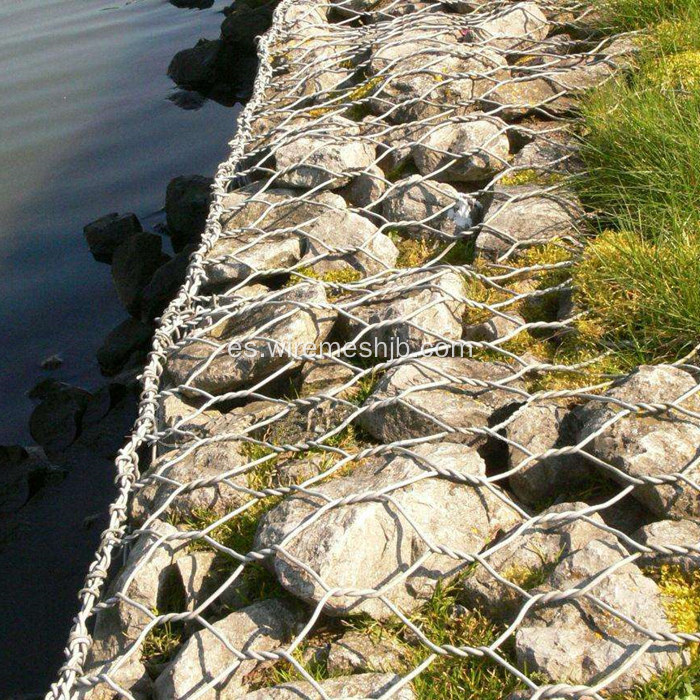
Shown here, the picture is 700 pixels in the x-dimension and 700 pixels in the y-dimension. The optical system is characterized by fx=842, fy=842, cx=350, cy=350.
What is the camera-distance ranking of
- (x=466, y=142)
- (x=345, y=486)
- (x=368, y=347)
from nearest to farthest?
(x=345, y=486) → (x=368, y=347) → (x=466, y=142)

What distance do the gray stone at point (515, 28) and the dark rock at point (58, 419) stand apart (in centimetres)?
334

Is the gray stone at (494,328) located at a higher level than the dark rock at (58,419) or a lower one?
higher

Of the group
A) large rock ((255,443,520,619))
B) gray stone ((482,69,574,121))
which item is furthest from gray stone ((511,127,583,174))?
large rock ((255,443,520,619))

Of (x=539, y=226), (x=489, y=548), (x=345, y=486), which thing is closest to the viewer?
(x=489, y=548)

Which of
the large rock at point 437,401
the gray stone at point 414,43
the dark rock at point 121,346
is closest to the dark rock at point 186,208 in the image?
the dark rock at point 121,346

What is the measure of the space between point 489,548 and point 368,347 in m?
0.94

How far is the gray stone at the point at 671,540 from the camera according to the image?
1.92 meters

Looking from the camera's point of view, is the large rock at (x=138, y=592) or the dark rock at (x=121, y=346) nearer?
the large rock at (x=138, y=592)

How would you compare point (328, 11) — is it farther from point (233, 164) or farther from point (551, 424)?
point (551, 424)

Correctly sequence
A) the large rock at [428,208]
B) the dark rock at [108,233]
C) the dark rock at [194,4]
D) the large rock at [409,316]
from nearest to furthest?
the large rock at [409,316] < the large rock at [428,208] < the dark rock at [108,233] < the dark rock at [194,4]

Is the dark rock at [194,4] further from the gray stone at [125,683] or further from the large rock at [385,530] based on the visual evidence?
the gray stone at [125,683]

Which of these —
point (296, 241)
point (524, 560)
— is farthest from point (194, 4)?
point (524, 560)

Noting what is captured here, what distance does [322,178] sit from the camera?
3.61m

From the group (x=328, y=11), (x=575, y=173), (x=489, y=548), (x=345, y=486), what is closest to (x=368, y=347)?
(x=345, y=486)
